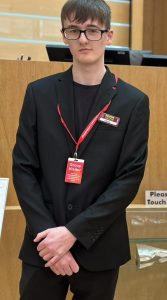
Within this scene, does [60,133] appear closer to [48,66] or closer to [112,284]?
[112,284]

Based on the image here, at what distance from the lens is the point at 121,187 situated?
1.22 metres

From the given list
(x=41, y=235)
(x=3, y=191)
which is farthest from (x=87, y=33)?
(x=3, y=191)

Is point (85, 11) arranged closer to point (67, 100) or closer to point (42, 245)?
point (67, 100)

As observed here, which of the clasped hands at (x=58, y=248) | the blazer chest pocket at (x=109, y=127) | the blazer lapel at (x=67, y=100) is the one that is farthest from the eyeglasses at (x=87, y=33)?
the clasped hands at (x=58, y=248)

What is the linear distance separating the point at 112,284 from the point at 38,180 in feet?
1.25

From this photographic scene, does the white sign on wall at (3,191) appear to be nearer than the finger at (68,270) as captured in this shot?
No

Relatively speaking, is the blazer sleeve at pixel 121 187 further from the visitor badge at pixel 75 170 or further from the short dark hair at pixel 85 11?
the short dark hair at pixel 85 11

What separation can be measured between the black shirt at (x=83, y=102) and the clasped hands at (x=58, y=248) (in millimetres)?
298

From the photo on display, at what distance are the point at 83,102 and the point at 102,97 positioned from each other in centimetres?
6

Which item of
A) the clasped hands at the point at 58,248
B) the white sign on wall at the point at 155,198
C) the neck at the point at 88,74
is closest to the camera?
the clasped hands at the point at 58,248

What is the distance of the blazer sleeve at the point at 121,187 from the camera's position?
1.19m

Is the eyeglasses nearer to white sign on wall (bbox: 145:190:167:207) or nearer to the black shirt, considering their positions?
the black shirt

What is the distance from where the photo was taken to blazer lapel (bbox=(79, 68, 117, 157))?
4.09 feet

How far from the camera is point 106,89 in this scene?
1.29 meters
